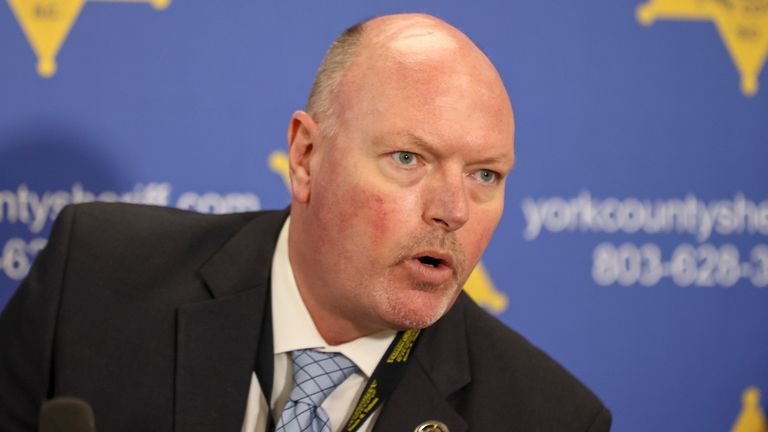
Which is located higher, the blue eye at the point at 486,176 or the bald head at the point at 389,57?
the bald head at the point at 389,57

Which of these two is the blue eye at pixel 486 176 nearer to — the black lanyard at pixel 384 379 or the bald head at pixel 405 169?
the bald head at pixel 405 169

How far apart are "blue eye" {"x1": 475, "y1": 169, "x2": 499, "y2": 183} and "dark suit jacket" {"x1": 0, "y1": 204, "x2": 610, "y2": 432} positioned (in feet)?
1.17

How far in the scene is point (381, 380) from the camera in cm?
165

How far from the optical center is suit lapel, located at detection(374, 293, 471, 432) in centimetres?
162

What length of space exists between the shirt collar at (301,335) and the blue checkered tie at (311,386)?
14 millimetres

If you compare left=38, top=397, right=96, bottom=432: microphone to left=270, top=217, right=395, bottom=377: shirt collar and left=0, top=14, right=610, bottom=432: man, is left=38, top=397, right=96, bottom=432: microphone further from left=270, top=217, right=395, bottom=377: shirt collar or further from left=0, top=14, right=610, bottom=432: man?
left=270, top=217, right=395, bottom=377: shirt collar

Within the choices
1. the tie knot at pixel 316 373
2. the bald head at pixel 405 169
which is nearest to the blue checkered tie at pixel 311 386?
the tie knot at pixel 316 373

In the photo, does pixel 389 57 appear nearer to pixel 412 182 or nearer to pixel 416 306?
pixel 412 182

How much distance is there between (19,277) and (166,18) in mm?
643

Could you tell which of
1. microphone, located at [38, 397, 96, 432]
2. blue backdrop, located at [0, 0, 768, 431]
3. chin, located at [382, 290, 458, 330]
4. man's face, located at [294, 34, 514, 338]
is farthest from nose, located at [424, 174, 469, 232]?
blue backdrop, located at [0, 0, 768, 431]

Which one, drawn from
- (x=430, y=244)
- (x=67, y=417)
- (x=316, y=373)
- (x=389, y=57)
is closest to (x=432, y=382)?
(x=316, y=373)

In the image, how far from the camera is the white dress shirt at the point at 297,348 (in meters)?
1.64

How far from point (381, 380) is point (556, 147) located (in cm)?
84

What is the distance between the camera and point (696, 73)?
2311 millimetres
